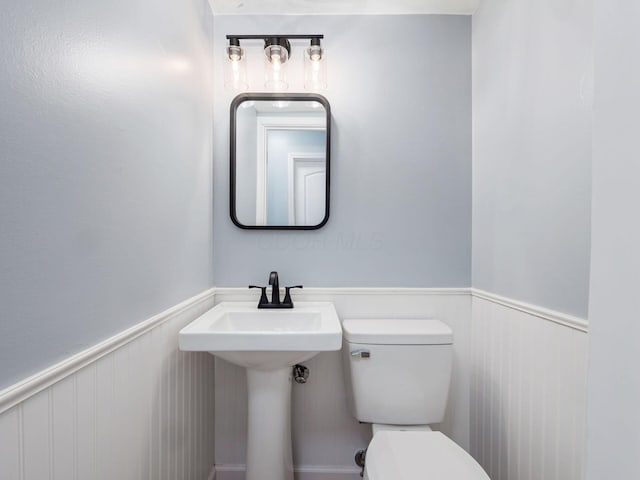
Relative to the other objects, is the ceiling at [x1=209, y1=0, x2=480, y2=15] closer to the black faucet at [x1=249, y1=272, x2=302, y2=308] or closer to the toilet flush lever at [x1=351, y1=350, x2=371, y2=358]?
the black faucet at [x1=249, y1=272, x2=302, y2=308]

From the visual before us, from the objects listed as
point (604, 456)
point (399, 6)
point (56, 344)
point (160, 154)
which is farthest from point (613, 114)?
point (399, 6)

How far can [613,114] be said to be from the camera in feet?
1.12

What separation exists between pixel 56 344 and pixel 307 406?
3.91ft

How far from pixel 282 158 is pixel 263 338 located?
84 cm

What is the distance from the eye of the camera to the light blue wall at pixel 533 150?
0.91 metres

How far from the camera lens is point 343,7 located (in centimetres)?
150

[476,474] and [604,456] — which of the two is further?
[476,474]

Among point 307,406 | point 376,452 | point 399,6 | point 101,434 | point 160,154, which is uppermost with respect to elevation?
point 399,6

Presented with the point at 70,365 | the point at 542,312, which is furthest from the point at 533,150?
the point at 70,365

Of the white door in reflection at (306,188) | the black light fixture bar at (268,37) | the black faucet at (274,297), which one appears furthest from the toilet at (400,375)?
the black light fixture bar at (268,37)

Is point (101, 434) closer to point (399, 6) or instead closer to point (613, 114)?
point (613, 114)

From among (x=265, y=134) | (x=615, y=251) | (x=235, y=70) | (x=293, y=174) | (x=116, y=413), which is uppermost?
(x=235, y=70)

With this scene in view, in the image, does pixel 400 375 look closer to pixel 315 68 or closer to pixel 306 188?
pixel 306 188

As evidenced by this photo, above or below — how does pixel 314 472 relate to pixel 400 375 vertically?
below
